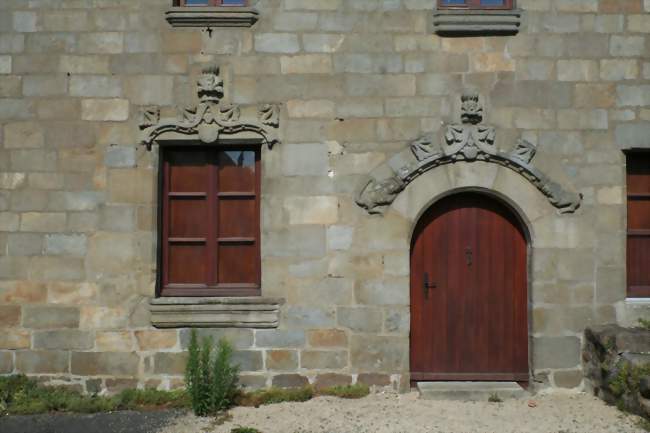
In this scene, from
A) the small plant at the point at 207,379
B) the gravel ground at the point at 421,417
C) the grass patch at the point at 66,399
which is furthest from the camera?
the grass patch at the point at 66,399

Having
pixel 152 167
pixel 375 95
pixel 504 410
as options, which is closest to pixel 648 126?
pixel 375 95

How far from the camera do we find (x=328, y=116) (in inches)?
215

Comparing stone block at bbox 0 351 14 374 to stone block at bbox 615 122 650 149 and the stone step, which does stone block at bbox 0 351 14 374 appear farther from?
stone block at bbox 615 122 650 149

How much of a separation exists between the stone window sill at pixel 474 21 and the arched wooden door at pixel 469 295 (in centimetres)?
170

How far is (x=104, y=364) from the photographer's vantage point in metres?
5.40

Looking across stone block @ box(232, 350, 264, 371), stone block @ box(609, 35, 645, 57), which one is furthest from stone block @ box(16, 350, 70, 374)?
stone block @ box(609, 35, 645, 57)

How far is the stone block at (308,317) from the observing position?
5391 millimetres

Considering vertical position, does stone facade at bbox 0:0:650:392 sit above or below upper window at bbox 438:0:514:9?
below

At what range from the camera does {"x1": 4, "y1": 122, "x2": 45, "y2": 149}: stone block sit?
18.0 feet

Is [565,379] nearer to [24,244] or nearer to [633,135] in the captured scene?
[633,135]

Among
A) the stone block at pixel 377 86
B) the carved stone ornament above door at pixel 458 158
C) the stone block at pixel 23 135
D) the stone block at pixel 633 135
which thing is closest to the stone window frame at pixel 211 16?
the stone block at pixel 377 86

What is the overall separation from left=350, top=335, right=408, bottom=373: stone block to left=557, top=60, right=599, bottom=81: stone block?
3132 millimetres

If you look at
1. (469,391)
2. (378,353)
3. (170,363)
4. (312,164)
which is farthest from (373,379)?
(312,164)

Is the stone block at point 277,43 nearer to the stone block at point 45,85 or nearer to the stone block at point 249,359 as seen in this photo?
the stone block at point 45,85
